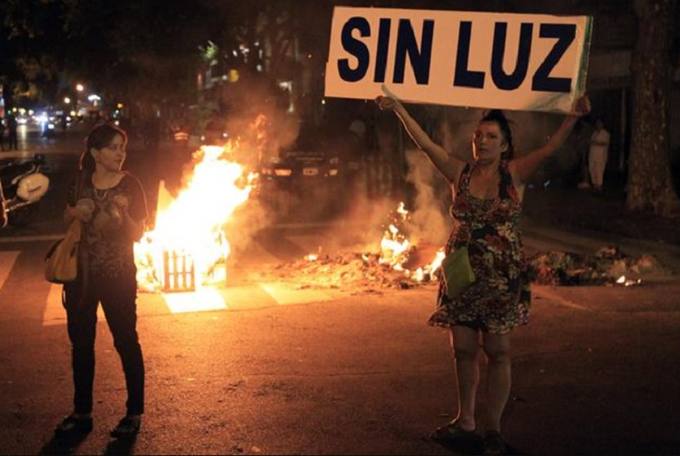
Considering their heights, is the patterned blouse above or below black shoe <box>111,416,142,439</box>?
above

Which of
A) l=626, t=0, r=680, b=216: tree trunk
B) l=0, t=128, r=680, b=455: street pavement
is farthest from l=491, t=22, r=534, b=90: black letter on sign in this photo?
l=626, t=0, r=680, b=216: tree trunk

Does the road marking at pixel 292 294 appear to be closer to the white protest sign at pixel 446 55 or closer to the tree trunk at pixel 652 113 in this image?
the white protest sign at pixel 446 55

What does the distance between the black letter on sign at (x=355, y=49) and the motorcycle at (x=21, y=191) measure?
10513mm

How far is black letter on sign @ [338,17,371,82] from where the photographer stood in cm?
611

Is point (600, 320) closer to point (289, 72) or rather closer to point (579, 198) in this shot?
point (579, 198)

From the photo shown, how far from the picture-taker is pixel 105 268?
502 centimetres

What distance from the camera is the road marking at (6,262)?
1082cm

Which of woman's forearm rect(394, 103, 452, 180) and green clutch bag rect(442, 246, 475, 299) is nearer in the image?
green clutch bag rect(442, 246, 475, 299)

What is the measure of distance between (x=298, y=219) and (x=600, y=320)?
29.2 ft

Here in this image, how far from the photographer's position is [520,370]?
6527 mm

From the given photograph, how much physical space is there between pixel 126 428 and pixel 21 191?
450 inches

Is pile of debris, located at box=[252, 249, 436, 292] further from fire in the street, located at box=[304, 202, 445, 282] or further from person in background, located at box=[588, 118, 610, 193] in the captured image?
person in background, located at box=[588, 118, 610, 193]

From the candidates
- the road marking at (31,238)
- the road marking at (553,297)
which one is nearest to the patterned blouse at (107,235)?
the road marking at (553,297)

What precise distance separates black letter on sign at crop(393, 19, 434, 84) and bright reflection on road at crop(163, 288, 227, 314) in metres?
3.59
